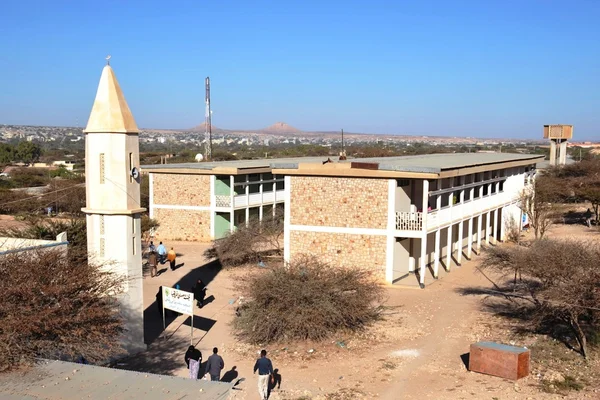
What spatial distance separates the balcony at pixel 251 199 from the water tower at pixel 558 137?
33933 mm

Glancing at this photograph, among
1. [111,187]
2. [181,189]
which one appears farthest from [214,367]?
[181,189]

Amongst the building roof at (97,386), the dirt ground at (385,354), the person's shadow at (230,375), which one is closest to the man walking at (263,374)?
the dirt ground at (385,354)

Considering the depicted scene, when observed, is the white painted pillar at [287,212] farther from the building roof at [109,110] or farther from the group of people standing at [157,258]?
the building roof at [109,110]

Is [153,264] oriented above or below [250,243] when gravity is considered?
below

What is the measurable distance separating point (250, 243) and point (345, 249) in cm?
507

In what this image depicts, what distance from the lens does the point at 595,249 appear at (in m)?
17.9

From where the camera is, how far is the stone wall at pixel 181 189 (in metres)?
35.4

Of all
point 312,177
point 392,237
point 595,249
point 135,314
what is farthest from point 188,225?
point 595,249

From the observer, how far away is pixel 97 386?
10.2 meters

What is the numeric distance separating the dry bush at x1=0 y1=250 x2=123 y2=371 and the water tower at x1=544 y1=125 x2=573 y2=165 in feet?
184

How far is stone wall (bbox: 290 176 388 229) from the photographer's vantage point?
942 inches

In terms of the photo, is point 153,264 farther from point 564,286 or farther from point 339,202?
point 564,286

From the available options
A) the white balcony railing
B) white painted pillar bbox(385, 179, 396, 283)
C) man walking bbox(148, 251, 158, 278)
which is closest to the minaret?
man walking bbox(148, 251, 158, 278)

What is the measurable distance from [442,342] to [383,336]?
60.8 inches
